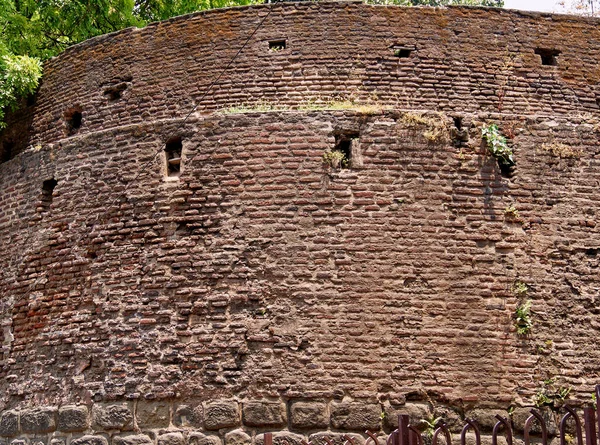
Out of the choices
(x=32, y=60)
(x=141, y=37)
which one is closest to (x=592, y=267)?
(x=141, y=37)

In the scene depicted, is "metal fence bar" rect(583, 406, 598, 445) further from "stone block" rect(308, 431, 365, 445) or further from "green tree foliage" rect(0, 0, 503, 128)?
"green tree foliage" rect(0, 0, 503, 128)

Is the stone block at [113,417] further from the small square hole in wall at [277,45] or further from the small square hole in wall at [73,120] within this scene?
the small square hole in wall at [277,45]

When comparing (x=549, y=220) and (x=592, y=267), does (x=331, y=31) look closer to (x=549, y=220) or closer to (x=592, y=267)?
(x=549, y=220)

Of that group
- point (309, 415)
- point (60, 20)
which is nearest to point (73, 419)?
point (309, 415)

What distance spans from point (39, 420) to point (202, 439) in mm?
1712

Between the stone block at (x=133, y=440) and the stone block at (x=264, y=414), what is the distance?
2.96ft

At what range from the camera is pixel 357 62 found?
8539 millimetres

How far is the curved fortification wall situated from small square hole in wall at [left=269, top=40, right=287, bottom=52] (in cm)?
3

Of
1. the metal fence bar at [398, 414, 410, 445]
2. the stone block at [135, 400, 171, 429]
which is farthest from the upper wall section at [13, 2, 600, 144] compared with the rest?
the metal fence bar at [398, 414, 410, 445]

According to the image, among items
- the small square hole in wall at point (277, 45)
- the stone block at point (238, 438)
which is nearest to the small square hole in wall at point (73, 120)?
the small square hole in wall at point (277, 45)

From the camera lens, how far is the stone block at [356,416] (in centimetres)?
719

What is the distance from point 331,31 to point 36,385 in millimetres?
4566

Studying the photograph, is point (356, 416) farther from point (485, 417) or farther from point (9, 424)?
point (9, 424)

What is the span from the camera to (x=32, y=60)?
9633mm
